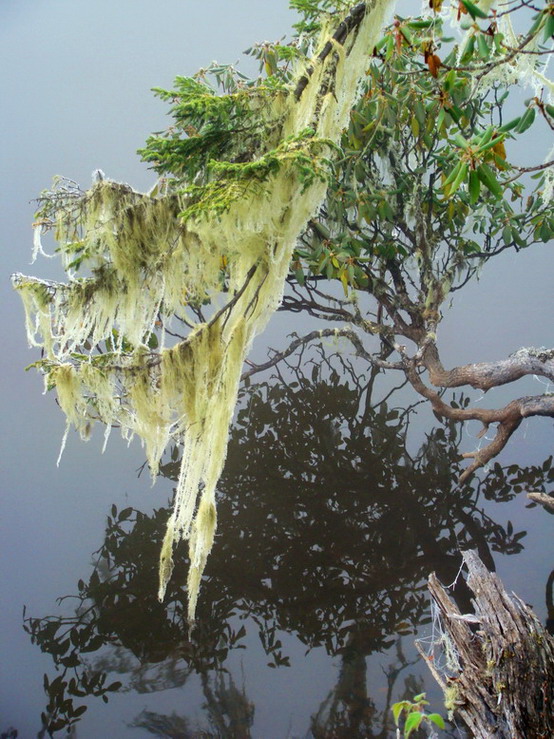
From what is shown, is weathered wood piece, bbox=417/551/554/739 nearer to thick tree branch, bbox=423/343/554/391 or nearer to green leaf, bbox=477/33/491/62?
thick tree branch, bbox=423/343/554/391

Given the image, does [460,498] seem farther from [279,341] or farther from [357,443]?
[279,341]

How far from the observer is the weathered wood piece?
1344 mm

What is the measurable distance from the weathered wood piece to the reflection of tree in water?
462 millimetres

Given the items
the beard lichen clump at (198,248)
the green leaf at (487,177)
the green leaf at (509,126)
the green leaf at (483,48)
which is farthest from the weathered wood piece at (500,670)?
the green leaf at (483,48)

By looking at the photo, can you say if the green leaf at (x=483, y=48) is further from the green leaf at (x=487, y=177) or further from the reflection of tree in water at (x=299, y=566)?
the reflection of tree in water at (x=299, y=566)

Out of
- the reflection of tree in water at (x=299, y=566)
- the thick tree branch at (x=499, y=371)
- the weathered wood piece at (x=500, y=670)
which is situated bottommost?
the weathered wood piece at (x=500, y=670)

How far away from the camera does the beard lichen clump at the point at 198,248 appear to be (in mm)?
1583

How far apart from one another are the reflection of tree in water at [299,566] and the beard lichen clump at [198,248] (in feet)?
1.21

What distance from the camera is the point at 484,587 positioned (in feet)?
5.43

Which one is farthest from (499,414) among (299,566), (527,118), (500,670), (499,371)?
(527,118)

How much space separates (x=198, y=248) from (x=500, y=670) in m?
1.36

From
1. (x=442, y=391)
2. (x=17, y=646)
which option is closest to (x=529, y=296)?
(x=442, y=391)

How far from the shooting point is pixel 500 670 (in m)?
1.41

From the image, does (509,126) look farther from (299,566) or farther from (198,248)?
(299,566)
